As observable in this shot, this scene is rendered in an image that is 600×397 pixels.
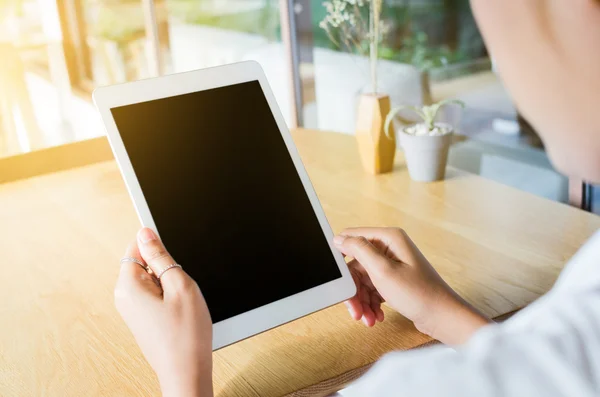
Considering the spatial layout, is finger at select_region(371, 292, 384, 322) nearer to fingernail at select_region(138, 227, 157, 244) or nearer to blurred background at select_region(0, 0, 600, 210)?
fingernail at select_region(138, 227, 157, 244)

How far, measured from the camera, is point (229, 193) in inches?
37.7

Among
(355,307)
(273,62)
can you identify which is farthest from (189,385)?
(273,62)

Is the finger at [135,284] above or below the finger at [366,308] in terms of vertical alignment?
above

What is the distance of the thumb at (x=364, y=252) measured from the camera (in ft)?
2.81

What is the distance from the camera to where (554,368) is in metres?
0.40

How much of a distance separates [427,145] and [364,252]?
594 mm

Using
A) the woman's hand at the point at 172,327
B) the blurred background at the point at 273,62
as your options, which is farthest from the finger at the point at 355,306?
the blurred background at the point at 273,62

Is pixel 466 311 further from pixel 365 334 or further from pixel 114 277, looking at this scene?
pixel 114 277

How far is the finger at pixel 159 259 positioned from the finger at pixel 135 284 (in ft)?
0.04

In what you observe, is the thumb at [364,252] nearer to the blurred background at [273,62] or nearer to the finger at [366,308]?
the finger at [366,308]

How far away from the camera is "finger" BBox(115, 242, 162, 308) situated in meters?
0.75

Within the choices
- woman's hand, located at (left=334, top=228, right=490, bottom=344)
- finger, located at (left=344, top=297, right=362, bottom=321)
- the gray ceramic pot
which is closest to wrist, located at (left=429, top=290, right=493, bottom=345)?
woman's hand, located at (left=334, top=228, right=490, bottom=344)

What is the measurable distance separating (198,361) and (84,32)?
2110mm

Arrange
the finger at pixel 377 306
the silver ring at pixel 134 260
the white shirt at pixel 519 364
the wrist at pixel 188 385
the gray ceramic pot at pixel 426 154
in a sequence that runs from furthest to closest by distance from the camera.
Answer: the gray ceramic pot at pixel 426 154 < the finger at pixel 377 306 < the silver ring at pixel 134 260 < the wrist at pixel 188 385 < the white shirt at pixel 519 364
